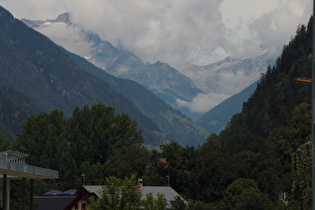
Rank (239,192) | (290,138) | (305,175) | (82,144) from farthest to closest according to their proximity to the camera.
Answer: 1. (82,144)
2. (290,138)
3. (239,192)
4. (305,175)

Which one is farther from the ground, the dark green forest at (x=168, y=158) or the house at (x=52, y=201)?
the dark green forest at (x=168, y=158)

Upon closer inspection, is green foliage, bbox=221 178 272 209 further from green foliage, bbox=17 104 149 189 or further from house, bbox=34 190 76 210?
house, bbox=34 190 76 210

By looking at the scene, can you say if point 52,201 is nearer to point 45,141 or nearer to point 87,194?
point 87,194

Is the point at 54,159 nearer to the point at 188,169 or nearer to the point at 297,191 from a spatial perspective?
the point at 188,169

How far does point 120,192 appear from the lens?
232ft

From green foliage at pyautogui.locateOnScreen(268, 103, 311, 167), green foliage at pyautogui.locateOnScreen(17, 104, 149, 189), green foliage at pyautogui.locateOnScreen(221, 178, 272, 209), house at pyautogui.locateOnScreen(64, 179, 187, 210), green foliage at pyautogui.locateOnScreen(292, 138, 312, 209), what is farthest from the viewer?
green foliage at pyautogui.locateOnScreen(17, 104, 149, 189)

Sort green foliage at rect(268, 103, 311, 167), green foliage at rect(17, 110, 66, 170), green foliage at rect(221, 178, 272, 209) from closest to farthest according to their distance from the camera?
green foliage at rect(221, 178, 272, 209)
green foliage at rect(268, 103, 311, 167)
green foliage at rect(17, 110, 66, 170)

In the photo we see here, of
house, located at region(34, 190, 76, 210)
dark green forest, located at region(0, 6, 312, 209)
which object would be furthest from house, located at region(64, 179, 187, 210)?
dark green forest, located at region(0, 6, 312, 209)

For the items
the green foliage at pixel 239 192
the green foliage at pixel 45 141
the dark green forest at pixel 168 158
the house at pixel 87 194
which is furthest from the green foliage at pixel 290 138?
the green foliage at pixel 45 141

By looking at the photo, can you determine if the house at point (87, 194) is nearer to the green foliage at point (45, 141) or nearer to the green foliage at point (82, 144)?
the green foliage at point (82, 144)

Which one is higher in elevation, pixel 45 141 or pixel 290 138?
pixel 45 141

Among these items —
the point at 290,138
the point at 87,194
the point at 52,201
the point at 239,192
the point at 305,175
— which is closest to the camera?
the point at 305,175

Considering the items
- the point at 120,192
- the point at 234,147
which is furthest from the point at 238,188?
the point at 120,192

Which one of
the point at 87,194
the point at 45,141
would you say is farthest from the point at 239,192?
the point at 45,141
